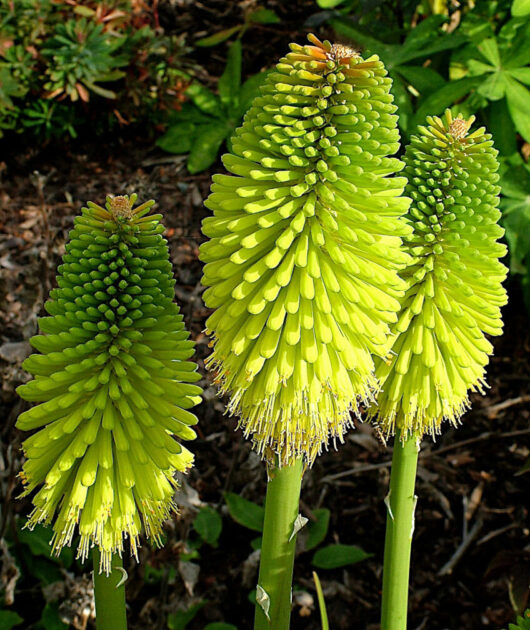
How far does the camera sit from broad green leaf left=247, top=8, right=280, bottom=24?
6289mm

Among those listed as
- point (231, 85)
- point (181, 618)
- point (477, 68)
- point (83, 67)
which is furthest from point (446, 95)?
point (181, 618)

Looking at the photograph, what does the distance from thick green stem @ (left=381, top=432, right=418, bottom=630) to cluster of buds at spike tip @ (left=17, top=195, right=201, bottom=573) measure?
0.66 m

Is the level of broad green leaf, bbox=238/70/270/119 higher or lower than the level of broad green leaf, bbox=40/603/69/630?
higher

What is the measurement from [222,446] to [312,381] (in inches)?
112

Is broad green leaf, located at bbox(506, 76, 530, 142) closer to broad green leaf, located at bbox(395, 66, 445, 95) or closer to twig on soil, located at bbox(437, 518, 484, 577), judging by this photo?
broad green leaf, located at bbox(395, 66, 445, 95)

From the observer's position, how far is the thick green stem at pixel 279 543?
2016 millimetres

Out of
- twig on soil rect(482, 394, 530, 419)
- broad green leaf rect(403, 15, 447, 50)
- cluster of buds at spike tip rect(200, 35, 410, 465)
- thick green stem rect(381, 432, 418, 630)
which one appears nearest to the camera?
cluster of buds at spike tip rect(200, 35, 410, 465)

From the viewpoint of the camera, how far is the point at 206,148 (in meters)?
5.66

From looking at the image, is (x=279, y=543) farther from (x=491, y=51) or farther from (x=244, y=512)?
(x=491, y=51)

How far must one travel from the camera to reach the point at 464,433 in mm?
4930

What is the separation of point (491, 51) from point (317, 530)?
→ 288cm

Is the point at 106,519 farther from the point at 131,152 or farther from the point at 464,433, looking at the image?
the point at 131,152

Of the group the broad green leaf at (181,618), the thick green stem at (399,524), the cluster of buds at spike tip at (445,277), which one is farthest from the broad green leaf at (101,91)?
the thick green stem at (399,524)

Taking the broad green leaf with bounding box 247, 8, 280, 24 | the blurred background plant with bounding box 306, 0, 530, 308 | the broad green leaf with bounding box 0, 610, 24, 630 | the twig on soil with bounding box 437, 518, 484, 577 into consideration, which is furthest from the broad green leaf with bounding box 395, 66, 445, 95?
the broad green leaf with bounding box 0, 610, 24, 630
